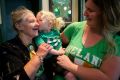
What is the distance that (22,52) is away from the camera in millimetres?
1985

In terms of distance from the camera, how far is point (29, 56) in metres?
2.03

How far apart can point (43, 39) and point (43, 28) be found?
0.31 ft

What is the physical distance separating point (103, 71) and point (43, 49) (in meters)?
0.51

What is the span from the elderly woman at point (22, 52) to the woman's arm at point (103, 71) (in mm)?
324

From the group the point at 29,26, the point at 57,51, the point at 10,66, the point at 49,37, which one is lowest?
the point at 10,66

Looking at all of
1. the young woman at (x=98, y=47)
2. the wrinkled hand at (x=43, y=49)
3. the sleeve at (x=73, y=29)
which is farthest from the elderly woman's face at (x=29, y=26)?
the young woman at (x=98, y=47)

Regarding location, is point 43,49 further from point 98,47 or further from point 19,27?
point 98,47

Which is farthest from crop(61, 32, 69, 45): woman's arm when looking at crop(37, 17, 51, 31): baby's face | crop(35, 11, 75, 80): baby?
crop(37, 17, 51, 31): baby's face

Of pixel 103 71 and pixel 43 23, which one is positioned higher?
pixel 43 23

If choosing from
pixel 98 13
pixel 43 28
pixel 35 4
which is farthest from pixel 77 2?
pixel 98 13

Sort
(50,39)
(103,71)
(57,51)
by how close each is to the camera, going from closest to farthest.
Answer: (103,71) < (57,51) < (50,39)

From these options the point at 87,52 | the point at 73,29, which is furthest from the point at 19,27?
the point at 87,52

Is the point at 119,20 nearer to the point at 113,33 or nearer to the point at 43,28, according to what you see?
the point at 113,33

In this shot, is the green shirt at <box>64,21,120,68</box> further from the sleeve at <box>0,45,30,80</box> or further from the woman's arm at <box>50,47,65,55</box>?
the sleeve at <box>0,45,30,80</box>
